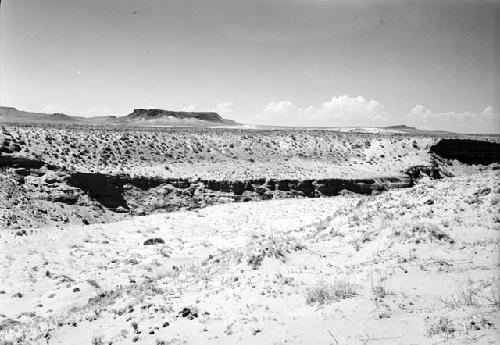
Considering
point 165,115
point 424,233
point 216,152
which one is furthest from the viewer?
point 165,115

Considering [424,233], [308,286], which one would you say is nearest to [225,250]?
[308,286]

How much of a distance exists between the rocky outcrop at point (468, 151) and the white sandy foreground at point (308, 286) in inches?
Answer: 1596

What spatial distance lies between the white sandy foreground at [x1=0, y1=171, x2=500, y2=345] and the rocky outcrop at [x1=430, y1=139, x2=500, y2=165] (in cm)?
4054

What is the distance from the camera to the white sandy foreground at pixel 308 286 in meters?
8.05

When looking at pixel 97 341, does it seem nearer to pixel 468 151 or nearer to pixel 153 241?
pixel 153 241

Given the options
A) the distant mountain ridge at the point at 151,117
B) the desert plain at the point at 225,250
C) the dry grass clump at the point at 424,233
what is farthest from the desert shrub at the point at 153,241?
the distant mountain ridge at the point at 151,117

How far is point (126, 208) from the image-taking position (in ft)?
111

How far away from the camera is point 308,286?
35.1 feet

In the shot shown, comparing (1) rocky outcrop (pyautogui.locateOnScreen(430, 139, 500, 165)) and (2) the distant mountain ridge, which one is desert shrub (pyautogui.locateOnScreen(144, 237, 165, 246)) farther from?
(2) the distant mountain ridge

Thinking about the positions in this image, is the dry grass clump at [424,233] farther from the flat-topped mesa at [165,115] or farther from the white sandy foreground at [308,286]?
the flat-topped mesa at [165,115]

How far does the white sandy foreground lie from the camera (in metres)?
8.05

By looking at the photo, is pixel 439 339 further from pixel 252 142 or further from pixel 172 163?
pixel 252 142

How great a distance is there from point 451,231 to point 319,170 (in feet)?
107

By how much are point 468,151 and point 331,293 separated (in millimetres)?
56540
